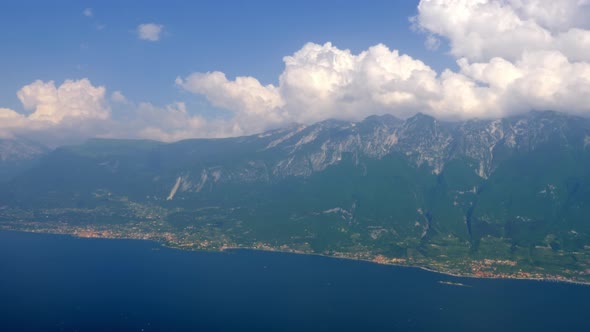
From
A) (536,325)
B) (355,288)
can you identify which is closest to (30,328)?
(355,288)

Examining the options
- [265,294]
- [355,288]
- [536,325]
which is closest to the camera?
[536,325]

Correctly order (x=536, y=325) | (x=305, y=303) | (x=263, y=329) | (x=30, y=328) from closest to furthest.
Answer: (x=30, y=328), (x=263, y=329), (x=536, y=325), (x=305, y=303)

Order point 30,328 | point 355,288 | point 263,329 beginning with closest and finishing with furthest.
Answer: point 30,328
point 263,329
point 355,288

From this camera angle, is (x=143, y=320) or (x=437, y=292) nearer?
(x=143, y=320)

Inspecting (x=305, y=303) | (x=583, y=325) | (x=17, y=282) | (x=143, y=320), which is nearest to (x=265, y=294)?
(x=305, y=303)

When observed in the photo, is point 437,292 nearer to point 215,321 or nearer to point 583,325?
point 583,325

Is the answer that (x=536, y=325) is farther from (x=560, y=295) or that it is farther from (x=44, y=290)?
(x=44, y=290)

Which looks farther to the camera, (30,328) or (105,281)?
(105,281)

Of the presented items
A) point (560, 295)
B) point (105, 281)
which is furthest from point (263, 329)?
point (560, 295)

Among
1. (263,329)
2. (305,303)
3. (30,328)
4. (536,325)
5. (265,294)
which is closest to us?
(30,328)
